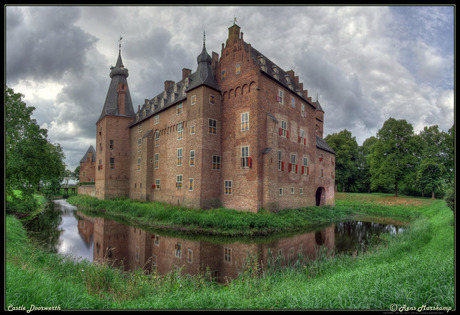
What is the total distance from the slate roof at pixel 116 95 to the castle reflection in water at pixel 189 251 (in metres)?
20.5

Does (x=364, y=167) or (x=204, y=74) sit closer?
(x=204, y=74)

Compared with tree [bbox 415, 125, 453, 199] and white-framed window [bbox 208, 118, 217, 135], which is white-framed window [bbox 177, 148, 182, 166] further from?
tree [bbox 415, 125, 453, 199]

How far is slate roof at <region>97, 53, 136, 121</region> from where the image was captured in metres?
31.6

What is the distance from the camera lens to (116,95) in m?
32.3

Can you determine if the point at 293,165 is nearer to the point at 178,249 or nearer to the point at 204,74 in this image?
the point at 204,74

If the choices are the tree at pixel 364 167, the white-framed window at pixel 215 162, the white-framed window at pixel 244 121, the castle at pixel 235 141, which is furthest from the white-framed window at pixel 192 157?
the tree at pixel 364 167

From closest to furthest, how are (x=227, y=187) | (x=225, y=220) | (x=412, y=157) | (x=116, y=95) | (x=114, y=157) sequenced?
(x=225, y=220) → (x=227, y=187) → (x=412, y=157) → (x=114, y=157) → (x=116, y=95)

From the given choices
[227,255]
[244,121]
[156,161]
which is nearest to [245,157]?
[244,121]

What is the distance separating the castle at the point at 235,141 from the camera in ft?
57.4

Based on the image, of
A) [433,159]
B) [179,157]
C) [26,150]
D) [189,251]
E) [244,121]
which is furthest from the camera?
[433,159]

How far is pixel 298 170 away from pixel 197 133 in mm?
9914

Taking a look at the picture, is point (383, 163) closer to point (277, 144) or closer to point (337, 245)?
point (277, 144)

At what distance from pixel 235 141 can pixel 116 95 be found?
22511 millimetres

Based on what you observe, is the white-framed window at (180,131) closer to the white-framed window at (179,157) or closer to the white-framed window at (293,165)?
the white-framed window at (179,157)
